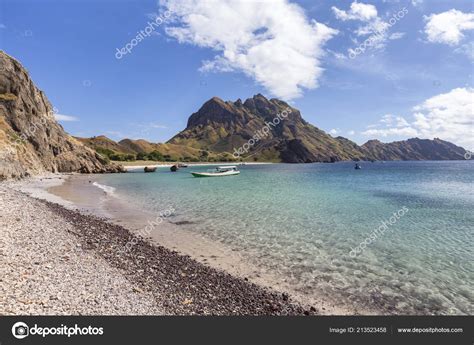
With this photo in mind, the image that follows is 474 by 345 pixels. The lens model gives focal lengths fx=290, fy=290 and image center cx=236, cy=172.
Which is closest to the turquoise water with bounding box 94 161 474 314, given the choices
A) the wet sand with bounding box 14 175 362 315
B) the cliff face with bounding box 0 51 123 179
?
the wet sand with bounding box 14 175 362 315

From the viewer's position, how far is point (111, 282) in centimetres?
1286

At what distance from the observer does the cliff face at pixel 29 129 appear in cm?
7944

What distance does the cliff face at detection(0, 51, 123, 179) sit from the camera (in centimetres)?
7944

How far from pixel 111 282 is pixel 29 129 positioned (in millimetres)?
104756

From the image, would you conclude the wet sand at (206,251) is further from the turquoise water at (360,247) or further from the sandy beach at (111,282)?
the turquoise water at (360,247)

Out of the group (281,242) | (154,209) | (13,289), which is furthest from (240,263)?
(154,209)

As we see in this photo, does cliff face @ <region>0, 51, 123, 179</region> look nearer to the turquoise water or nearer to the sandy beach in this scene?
the turquoise water

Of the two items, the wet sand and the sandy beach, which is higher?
Result: the sandy beach

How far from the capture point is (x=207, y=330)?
9.87 meters

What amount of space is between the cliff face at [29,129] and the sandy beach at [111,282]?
62.4 m

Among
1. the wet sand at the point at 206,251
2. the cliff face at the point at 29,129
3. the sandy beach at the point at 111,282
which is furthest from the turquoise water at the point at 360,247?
the cliff face at the point at 29,129

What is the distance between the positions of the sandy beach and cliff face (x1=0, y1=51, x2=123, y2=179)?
6241 centimetres

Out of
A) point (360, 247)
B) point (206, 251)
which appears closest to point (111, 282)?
point (206, 251)

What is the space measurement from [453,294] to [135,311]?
15.3 metres
